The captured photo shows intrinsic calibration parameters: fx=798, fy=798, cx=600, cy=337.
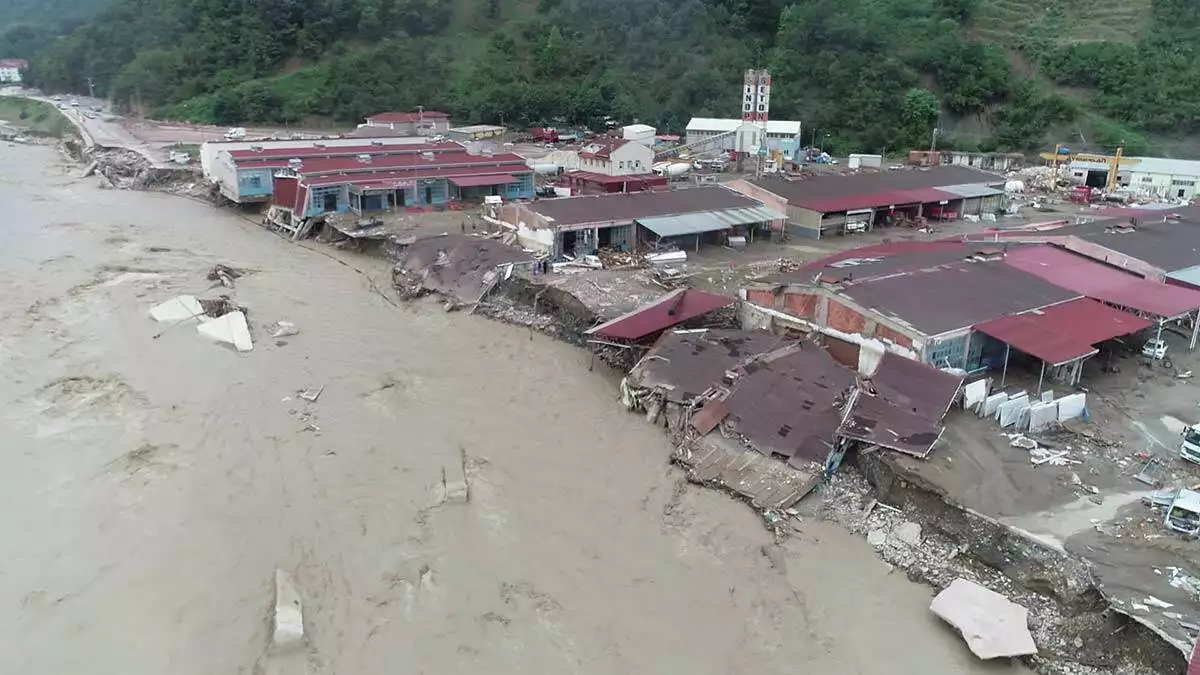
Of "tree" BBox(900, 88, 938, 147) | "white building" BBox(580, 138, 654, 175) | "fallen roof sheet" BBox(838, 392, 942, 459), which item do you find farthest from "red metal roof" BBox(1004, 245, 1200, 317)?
"tree" BBox(900, 88, 938, 147)

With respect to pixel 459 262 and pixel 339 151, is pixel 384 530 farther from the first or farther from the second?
pixel 339 151

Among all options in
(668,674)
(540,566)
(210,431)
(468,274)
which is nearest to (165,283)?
(468,274)

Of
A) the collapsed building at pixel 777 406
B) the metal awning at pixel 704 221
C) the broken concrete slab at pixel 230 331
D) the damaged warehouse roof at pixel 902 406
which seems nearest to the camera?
the damaged warehouse roof at pixel 902 406

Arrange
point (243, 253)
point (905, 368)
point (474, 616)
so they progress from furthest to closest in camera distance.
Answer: point (243, 253) < point (905, 368) < point (474, 616)

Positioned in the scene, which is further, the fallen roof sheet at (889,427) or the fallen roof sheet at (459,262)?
the fallen roof sheet at (459,262)

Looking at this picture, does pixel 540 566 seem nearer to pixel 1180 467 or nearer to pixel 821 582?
pixel 821 582

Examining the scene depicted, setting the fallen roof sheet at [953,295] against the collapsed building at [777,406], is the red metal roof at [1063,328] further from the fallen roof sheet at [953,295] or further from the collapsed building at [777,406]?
the collapsed building at [777,406]

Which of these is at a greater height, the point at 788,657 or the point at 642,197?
the point at 642,197

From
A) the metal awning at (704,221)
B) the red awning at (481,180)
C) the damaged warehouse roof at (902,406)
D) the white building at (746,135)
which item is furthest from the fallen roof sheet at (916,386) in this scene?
the white building at (746,135)
